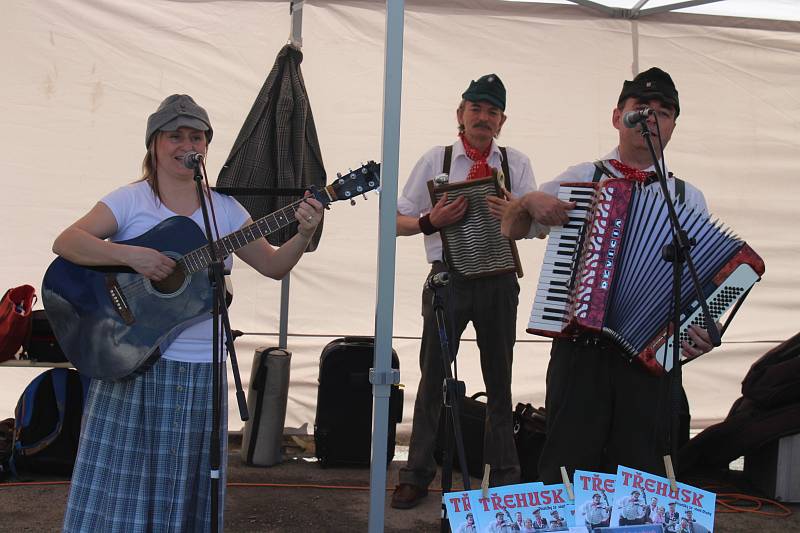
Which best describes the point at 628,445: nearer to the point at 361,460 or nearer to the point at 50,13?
the point at 361,460

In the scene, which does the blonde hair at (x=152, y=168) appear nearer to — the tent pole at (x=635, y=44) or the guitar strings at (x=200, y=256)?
the guitar strings at (x=200, y=256)

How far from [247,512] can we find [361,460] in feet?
3.09

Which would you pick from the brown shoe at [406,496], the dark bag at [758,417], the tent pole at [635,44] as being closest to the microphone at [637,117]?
the brown shoe at [406,496]

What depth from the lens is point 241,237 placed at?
2.78 metres

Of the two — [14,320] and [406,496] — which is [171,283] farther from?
[14,320]

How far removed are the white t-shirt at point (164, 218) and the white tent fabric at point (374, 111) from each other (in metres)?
2.31

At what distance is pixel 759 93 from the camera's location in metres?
5.34

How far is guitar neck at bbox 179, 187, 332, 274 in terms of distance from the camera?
9.02 ft

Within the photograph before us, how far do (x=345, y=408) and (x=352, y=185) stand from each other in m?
2.20

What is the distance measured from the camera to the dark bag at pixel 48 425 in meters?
4.44

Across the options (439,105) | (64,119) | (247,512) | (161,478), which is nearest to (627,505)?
(161,478)

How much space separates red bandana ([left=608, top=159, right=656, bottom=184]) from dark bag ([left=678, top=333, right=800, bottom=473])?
2197 mm

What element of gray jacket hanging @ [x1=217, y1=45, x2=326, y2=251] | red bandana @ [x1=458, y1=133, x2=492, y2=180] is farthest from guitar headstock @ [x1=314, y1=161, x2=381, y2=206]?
gray jacket hanging @ [x1=217, y1=45, x2=326, y2=251]

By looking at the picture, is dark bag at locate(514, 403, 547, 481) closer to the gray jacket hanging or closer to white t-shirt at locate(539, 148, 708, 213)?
the gray jacket hanging
